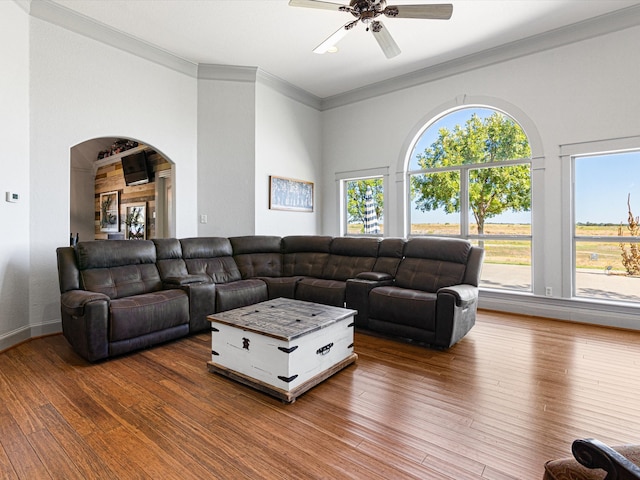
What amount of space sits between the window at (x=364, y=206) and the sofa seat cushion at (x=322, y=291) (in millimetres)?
2124

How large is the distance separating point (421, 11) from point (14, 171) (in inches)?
163

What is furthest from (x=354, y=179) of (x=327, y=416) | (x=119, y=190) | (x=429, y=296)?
(x=119, y=190)

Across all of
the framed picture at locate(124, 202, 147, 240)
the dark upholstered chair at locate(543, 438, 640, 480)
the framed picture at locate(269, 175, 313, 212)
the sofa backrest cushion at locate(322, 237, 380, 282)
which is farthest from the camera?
the framed picture at locate(124, 202, 147, 240)

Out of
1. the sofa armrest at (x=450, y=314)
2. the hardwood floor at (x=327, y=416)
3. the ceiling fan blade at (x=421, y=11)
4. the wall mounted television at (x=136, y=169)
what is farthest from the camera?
the wall mounted television at (x=136, y=169)

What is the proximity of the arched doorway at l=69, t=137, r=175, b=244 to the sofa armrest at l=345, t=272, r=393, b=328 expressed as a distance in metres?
3.83

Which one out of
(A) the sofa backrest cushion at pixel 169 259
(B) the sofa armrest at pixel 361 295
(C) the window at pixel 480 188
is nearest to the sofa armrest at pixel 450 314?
(B) the sofa armrest at pixel 361 295

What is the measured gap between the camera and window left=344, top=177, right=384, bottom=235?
606cm

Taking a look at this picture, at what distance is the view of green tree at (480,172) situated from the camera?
4.69 m

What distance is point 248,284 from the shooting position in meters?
4.21

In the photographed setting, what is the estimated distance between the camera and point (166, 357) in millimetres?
3004

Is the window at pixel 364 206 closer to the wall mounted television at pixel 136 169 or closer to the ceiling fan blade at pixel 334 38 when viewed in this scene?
the ceiling fan blade at pixel 334 38

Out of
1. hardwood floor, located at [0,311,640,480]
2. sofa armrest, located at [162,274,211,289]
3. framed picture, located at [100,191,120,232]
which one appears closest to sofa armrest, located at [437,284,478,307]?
hardwood floor, located at [0,311,640,480]

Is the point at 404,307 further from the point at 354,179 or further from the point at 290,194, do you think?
the point at 354,179

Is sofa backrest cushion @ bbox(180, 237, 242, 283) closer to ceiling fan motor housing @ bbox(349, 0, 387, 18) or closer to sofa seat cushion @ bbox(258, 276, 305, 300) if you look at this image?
sofa seat cushion @ bbox(258, 276, 305, 300)
